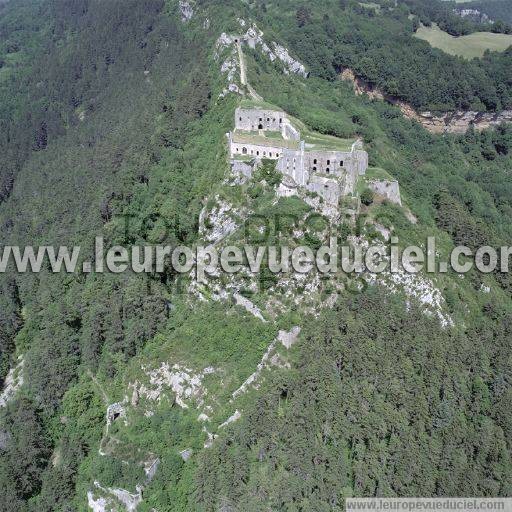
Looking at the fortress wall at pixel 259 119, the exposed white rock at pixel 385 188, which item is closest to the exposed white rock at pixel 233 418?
the exposed white rock at pixel 385 188

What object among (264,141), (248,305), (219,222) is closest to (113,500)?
(248,305)

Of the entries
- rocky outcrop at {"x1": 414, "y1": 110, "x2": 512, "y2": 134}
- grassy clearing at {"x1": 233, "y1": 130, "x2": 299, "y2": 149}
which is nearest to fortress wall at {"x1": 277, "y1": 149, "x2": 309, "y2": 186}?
grassy clearing at {"x1": 233, "y1": 130, "x2": 299, "y2": 149}

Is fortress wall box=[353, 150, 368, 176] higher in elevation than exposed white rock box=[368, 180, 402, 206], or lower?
higher

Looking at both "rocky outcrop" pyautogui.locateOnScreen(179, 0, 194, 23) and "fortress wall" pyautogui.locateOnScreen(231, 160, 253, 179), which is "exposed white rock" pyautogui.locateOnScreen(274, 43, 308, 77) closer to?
"rocky outcrop" pyautogui.locateOnScreen(179, 0, 194, 23)

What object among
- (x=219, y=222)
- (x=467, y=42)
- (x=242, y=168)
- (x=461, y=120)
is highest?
(x=467, y=42)

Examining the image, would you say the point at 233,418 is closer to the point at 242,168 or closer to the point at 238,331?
the point at 238,331
